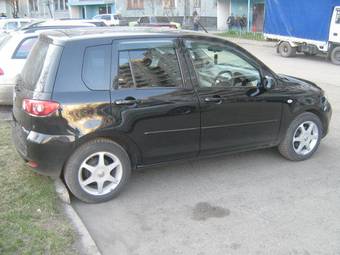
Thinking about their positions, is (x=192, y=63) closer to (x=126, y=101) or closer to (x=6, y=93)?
(x=126, y=101)

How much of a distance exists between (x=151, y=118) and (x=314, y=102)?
2.41 metres

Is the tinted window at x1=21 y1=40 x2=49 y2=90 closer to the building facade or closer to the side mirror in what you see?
the side mirror

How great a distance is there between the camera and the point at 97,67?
161 inches

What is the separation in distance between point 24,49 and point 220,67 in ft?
15.3

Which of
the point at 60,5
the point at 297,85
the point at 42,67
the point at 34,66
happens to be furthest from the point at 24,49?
the point at 60,5

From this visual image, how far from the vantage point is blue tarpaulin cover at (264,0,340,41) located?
17.0 meters

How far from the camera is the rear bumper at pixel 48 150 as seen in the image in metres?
3.95

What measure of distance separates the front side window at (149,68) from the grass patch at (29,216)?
4.60 ft

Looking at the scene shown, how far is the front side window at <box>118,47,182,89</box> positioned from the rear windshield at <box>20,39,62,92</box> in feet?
2.16

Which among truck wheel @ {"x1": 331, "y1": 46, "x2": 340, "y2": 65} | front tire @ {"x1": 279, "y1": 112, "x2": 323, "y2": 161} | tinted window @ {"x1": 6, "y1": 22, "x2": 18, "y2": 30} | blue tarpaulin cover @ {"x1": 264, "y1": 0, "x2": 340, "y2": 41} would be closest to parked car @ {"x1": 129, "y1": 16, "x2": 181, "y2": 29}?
blue tarpaulin cover @ {"x1": 264, "y1": 0, "x2": 340, "y2": 41}

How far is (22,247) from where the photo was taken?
3346 millimetres

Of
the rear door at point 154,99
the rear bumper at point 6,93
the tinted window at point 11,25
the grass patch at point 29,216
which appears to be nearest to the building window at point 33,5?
the tinted window at point 11,25

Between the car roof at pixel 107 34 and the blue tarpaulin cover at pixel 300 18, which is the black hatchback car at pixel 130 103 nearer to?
the car roof at pixel 107 34

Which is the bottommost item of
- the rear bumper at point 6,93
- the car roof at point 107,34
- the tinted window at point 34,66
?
the rear bumper at point 6,93
